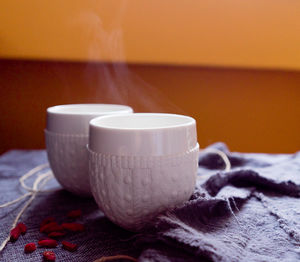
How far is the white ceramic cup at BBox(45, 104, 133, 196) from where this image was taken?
0.50 metres

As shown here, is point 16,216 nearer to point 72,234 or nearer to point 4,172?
point 72,234

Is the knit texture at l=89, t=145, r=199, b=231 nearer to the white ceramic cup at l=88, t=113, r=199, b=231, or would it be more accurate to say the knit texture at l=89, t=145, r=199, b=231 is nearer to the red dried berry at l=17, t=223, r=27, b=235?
the white ceramic cup at l=88, t=113, r=199, b=231

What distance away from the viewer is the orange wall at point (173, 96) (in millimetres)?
987

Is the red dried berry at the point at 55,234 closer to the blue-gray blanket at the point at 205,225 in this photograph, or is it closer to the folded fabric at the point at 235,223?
the blue-gray blanket at the point at 205,225

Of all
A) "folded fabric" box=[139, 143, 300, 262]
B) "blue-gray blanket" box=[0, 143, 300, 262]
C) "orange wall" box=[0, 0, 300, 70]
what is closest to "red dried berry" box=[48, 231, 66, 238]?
"blue-gray blanket" box=[0, 143, 300, 262]

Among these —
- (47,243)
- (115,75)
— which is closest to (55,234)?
(47,243)

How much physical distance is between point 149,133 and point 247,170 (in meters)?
0.27

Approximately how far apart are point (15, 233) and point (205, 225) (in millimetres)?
247

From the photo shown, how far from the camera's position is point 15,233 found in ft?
1.41

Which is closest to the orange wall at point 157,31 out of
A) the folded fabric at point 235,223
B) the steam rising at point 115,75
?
the steam rising at point 115,75

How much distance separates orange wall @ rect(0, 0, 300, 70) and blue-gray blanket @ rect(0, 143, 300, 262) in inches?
17.4

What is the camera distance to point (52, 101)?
3.29 feet

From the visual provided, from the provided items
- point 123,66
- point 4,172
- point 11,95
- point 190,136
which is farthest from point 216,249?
point 11,95

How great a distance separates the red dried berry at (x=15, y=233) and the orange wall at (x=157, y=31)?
Answer: 59 centimetres
